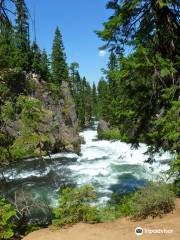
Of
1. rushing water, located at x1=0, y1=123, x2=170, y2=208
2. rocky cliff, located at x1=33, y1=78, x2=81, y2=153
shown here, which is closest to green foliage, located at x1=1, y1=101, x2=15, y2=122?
rushing water, located at x1=0, y1=123, x2=170, y2=208

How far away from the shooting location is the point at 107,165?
29.9 meters

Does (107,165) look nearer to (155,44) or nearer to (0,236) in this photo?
(155,44)

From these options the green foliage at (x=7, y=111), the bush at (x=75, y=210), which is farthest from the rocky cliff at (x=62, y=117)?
the green foliage at (x=7, y=111)

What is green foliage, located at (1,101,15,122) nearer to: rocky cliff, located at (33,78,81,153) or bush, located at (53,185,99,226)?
bush, located at (53,185,99,226)

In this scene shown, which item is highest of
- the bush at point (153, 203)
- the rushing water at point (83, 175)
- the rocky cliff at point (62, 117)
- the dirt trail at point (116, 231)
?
the rocky cliff at point (62, 117)

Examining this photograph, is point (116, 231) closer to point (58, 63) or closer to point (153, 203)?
point (153, 203)

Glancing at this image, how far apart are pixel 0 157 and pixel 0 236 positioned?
253 centimetres

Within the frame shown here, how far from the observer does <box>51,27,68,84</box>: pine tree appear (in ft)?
214

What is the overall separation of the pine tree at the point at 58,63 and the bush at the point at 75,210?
52.7 m

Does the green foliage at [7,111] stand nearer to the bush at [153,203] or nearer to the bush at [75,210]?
the bush at [75,210]

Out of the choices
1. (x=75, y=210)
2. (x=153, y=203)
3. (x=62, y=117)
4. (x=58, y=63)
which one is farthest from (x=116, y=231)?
(x=58, y=63)

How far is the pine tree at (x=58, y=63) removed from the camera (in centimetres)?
6536

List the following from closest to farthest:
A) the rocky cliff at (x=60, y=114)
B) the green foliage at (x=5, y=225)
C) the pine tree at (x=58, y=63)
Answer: the green foliage at (x=5, y=225)
the rocky cliff at (x=60, y=114)
the pine tree at (x=58, y=63)

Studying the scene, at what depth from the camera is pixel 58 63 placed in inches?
2623
